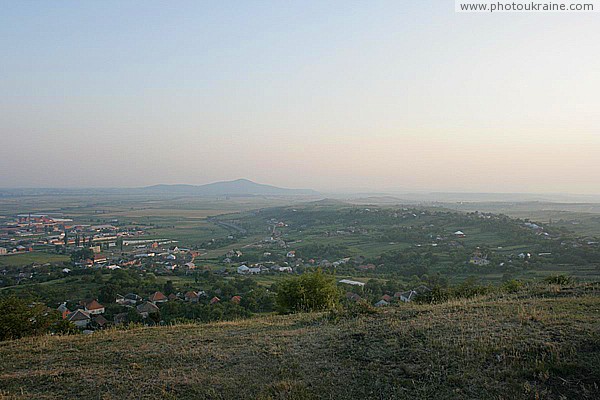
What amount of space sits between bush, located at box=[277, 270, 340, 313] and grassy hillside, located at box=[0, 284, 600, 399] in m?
6.87

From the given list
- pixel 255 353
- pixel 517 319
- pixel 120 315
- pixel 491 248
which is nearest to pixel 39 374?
pixel 255 353

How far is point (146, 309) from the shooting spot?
82.7 ft

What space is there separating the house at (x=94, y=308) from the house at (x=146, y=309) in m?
2.77

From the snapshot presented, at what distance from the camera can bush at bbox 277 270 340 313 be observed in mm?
16578

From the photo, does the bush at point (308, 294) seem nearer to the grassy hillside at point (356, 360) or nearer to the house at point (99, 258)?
the grassy hillside at point (356, 360)

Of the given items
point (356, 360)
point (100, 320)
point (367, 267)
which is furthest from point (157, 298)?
point (367, 267)

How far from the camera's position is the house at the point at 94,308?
86.1 ft

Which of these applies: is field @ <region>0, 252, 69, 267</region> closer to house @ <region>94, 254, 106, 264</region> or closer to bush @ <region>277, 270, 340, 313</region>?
house @ <region>94, 254, 106, 264</region>

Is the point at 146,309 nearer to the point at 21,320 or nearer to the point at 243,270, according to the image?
the point at 21,320

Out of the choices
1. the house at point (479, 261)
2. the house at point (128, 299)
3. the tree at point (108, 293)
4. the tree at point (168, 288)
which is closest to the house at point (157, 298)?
the house at point (128, 299)

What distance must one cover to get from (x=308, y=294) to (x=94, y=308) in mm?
19010

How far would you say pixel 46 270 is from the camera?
43.2m

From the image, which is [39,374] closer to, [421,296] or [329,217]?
[421,296]

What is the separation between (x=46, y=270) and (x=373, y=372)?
49.4 m
